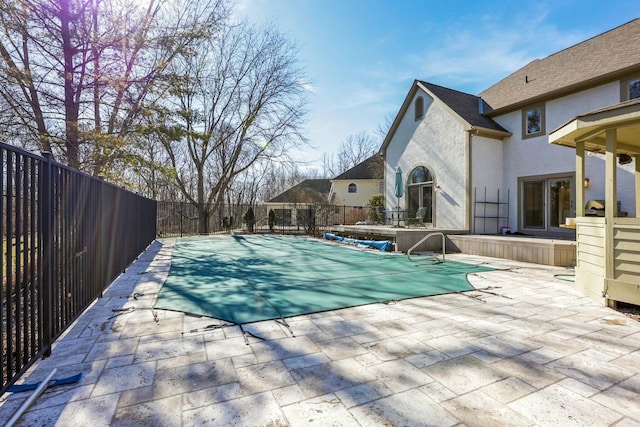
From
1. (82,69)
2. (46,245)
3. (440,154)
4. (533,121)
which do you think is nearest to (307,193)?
(440,154)

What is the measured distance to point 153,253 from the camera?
9094 mm

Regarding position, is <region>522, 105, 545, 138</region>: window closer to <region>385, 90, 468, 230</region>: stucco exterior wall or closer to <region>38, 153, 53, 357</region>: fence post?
<region>385, 90, 468, 230</region>: stucco exterior wall

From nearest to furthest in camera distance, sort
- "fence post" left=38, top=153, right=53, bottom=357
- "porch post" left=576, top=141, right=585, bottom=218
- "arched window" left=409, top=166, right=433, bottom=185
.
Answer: "fence post" left=38, top=153, right=53, bottom=357
"porch post" left=576, top=141, right=585, bottom=218
"arched window" left=409, top=166, right=433, bottom=185

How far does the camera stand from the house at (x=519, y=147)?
8.02 metres

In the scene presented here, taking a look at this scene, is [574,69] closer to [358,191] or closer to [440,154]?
[440,154]

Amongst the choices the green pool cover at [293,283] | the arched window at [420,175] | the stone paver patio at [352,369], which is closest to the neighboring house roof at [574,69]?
the arched window at [420,175]

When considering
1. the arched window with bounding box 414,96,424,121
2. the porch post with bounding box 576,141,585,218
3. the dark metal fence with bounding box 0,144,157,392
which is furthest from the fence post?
the arched window with bounding box 414,96,424,121

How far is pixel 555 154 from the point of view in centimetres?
898

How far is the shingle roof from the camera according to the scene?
10.5 metres

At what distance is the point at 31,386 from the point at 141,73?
9845mm

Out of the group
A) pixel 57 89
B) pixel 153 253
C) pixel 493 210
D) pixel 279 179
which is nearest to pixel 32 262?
pixel 153 253

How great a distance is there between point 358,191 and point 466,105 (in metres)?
15.8

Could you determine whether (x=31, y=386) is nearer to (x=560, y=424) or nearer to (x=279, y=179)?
(x=560, y=424)

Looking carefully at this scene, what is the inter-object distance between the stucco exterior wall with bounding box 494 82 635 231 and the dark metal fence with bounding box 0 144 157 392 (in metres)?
10.9
